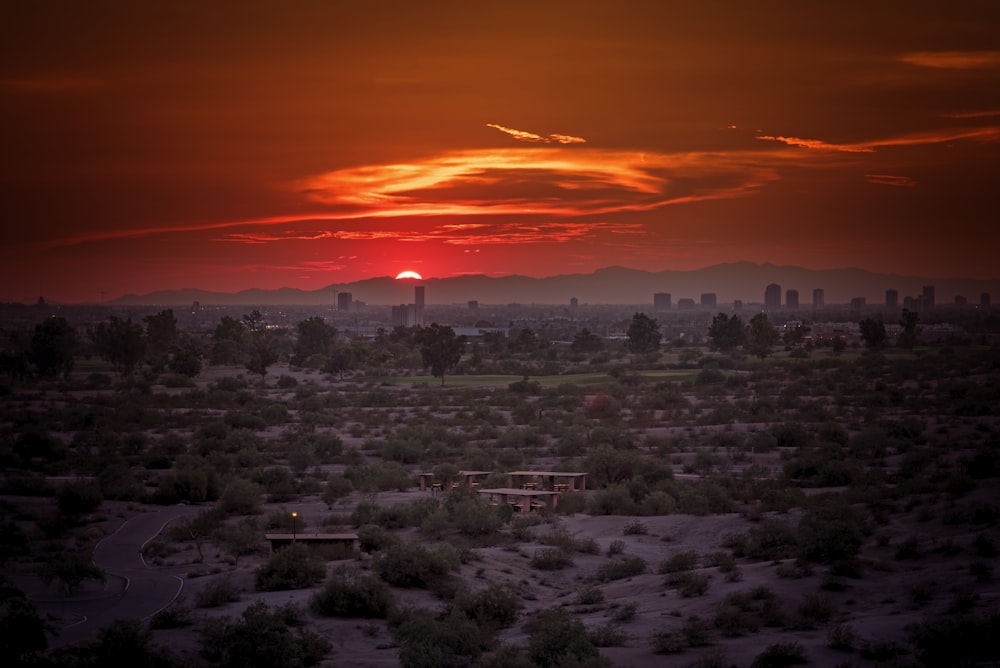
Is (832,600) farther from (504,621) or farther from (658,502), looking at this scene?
(658,502)

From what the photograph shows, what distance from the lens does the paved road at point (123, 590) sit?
21.3 m

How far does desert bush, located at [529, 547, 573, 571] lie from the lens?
26.8 m

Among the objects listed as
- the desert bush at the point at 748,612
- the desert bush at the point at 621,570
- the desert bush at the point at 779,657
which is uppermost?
the desert bush at the point at 779,657

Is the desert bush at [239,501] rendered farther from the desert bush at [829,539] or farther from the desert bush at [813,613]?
the desert bush at [813,613]

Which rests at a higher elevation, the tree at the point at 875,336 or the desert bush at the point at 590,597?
the tree at the point at 875,336

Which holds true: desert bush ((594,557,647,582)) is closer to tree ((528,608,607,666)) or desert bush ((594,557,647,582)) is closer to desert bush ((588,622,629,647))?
desert bush ((588,622,629,647))

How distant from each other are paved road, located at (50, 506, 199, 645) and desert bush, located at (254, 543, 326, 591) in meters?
1.94

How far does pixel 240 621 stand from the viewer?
19.3 meters

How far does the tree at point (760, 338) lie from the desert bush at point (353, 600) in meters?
90.9

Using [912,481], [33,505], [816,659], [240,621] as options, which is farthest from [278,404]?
[816,659]

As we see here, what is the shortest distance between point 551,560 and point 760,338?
301 ft

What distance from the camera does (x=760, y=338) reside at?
115 meters

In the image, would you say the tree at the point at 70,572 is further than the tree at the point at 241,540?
No

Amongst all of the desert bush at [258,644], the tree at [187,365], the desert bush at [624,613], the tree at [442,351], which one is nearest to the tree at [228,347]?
the tree at [187,365]
